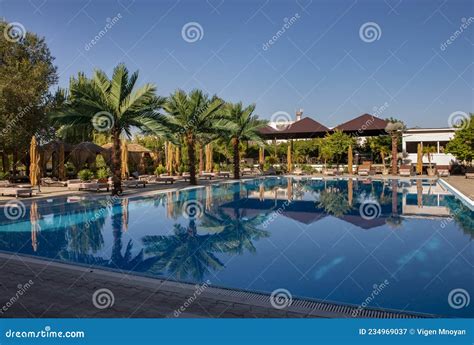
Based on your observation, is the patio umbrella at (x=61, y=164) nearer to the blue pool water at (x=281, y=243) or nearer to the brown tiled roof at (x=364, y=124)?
the blue pool water at (x=281, y=243)

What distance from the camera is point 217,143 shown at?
35312 mm

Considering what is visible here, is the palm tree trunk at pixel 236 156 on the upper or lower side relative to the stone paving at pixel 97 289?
upper

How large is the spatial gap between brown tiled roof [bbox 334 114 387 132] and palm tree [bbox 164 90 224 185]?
18404 millimetres

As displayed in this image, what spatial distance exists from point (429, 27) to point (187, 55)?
412 inches

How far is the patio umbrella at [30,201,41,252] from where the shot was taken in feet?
28.1

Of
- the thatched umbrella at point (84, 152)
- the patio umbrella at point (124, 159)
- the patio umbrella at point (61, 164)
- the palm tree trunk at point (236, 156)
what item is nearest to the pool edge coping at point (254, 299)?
the patio umbrella at point (124, 159)

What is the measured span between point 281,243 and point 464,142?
22656mm


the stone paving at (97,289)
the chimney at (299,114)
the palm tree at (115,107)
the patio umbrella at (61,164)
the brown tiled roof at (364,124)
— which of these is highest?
the chimney at (299,114)

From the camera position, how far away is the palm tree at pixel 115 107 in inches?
628

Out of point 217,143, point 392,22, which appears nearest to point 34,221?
point 392,22

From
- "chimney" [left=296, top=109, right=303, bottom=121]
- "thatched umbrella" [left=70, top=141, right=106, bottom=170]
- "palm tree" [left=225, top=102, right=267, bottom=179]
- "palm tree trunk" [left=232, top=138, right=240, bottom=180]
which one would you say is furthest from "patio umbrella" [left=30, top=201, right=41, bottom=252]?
"chimney" [left=296, top=109, right=303, bottom=121]

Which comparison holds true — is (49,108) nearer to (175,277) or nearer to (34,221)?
(34,221)

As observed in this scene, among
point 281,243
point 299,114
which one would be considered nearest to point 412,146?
point 281,243

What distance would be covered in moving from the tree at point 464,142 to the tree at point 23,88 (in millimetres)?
28097
